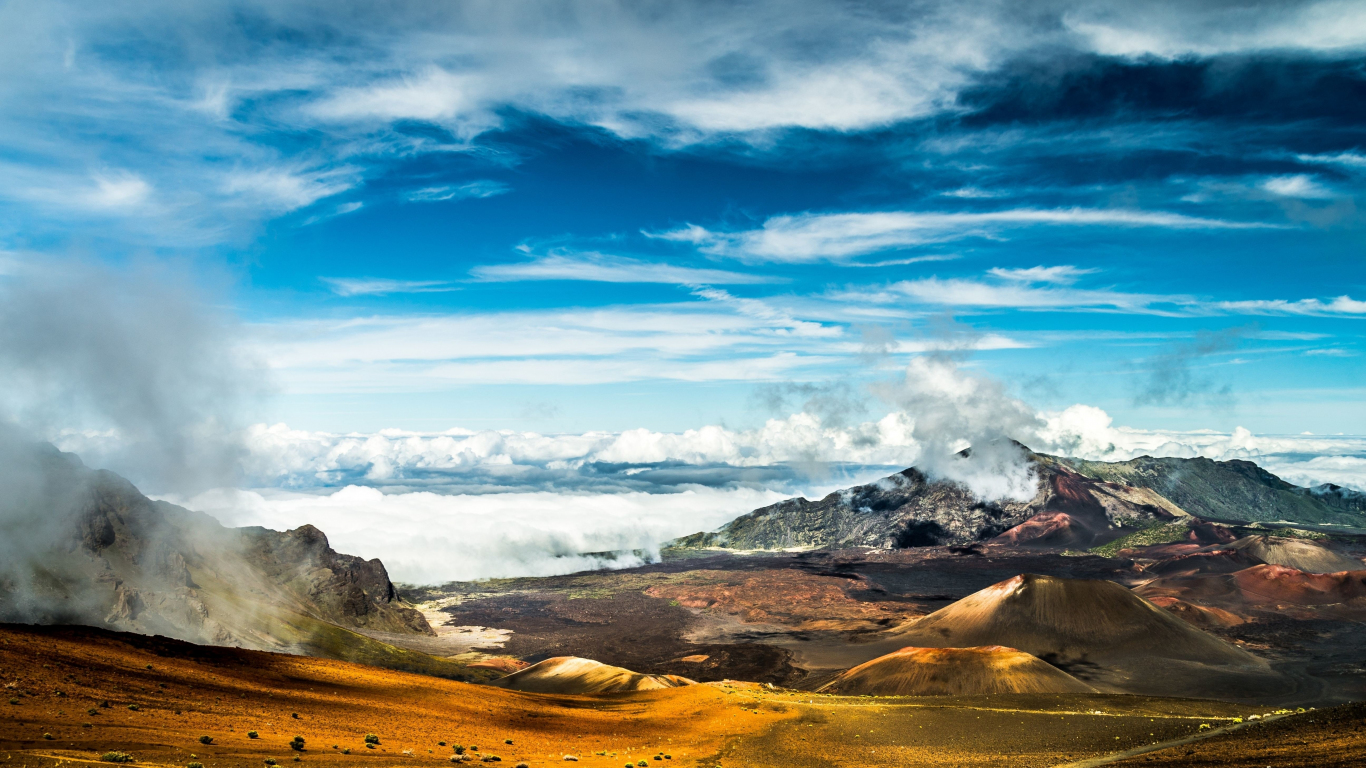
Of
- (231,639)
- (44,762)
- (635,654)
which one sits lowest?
(635,654)

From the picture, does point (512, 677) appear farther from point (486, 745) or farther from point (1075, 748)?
point (1075, 748)

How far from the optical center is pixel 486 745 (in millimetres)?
40219

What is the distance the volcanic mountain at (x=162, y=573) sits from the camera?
75.2 meters

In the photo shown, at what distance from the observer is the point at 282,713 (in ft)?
126

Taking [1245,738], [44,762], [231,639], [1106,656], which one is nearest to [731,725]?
[1245,738]

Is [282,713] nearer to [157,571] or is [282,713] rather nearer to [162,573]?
[157,571]

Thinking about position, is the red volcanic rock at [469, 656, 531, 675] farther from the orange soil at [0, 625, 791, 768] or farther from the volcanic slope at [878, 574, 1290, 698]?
the volcanic slope at [878, 574, 1290, 698]

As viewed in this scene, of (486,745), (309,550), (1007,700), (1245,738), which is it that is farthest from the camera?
(309,550)

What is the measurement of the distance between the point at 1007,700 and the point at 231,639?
105m

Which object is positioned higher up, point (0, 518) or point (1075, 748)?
point (0, 518)

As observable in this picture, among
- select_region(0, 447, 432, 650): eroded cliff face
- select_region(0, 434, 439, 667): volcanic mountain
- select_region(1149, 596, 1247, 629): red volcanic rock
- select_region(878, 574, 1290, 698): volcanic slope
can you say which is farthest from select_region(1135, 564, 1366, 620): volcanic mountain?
select_region(0, 447, 432, 650): eroded cliff face

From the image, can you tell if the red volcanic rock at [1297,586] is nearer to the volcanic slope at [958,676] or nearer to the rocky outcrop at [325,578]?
the volcanic slope at [958,676]

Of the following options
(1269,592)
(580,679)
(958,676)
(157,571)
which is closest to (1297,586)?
(1269,592)

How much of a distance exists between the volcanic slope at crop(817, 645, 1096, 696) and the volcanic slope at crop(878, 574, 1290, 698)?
18566mm
